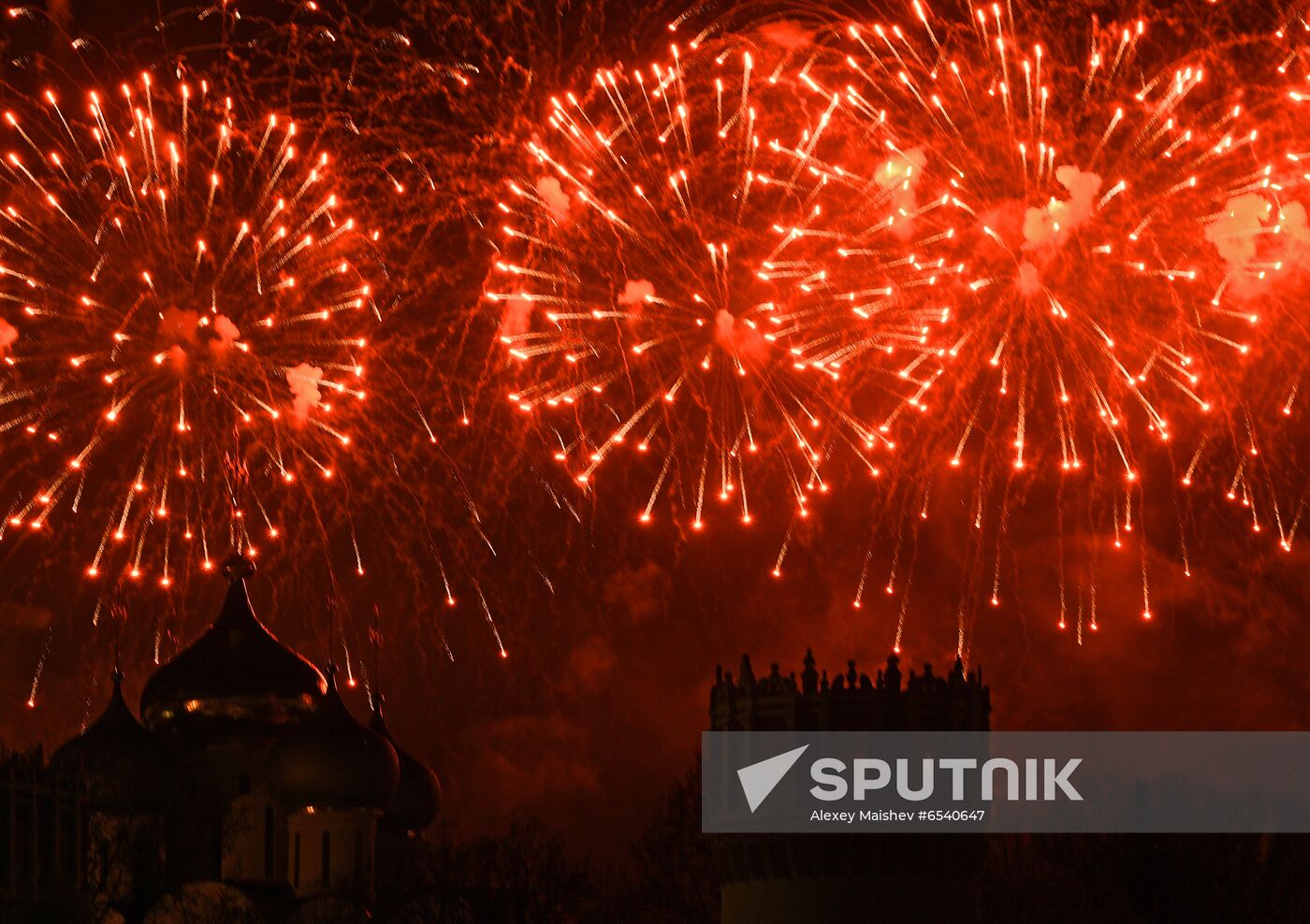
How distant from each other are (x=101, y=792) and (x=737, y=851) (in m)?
12.2

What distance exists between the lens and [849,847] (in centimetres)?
3534

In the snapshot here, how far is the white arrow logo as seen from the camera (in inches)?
1423

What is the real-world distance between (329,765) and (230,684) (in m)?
3.06

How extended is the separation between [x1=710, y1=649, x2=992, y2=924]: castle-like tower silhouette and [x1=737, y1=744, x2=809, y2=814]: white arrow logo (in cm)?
42

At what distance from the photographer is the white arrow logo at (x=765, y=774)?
36156 millimetres

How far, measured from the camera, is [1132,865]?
43.2 metres

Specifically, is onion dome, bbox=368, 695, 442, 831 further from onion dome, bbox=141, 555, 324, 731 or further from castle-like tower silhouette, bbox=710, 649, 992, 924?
castle-like tower silhouette, bbox=710, 649, 992, 924

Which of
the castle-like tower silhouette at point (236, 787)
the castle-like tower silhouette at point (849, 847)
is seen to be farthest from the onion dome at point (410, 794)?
the castle-like tower silhouette at point (849, 847)

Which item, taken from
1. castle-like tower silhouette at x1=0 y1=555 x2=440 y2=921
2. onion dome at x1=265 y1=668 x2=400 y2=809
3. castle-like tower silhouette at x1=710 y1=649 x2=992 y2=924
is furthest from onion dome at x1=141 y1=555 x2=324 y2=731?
castle-like tower silhouette at x1=710 y1=649 x2=992 y2=924

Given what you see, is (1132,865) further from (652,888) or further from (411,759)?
(411,759)

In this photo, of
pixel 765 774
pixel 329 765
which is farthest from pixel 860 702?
pixel 329 765

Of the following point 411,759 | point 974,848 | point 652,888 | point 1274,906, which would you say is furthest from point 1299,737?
point 411,759

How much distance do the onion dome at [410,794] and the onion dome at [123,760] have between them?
435cm

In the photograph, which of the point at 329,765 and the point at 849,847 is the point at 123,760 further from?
the point at 849,847
